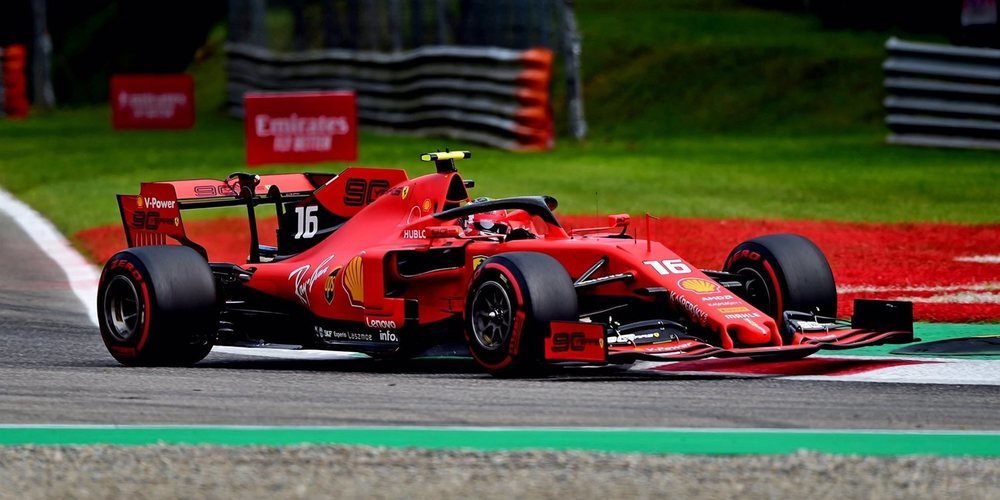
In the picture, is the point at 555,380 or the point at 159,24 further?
the point at 159,24

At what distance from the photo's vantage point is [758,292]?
981 cm

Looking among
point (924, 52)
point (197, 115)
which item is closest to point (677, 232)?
point (924, 52)

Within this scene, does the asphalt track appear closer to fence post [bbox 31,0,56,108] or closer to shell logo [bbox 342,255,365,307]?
shell logo [bbox 342,255,365,307]

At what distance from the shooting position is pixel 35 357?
415 inches

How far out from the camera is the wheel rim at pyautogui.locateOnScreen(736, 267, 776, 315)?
974 cm

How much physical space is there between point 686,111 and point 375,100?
5853 mm

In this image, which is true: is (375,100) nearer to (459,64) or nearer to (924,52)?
(459,64)

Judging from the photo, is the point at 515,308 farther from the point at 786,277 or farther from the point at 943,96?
the point at 943,96

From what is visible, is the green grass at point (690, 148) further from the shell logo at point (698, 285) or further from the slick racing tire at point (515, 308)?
the slick racing tire at point (515, 308)

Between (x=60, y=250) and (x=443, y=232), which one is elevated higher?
(x=443, y=232)

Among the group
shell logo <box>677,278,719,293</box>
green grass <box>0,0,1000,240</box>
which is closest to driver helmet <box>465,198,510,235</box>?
shell logo <box>677,278,719,293</box>

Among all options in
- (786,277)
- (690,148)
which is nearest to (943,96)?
(690,148)

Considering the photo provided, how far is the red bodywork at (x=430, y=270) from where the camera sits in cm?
892

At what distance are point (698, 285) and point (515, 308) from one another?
102cm
